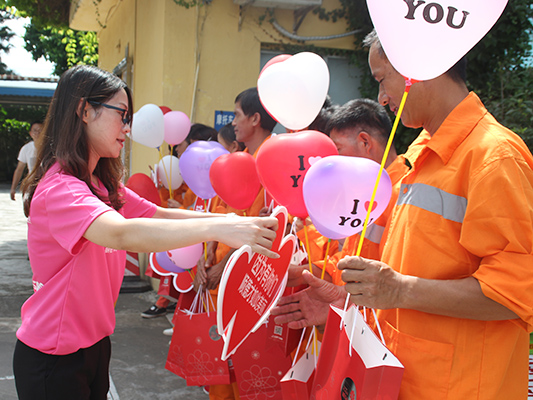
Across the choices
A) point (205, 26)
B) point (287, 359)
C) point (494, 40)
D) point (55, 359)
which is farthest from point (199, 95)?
point (55, 359)

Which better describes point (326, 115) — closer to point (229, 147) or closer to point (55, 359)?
point (229, 147)

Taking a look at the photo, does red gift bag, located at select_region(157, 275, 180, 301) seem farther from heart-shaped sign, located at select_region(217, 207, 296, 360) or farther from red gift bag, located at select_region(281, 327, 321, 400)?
heart-shaped sign, located at select_region(217, 207, 296, 360)

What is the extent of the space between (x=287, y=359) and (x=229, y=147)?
202 cm

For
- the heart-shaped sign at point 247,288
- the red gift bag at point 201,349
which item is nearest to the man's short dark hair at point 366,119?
the heart-shaped sign at point 247,288

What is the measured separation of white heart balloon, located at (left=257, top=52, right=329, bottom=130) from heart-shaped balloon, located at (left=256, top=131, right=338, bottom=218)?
0.34 metres

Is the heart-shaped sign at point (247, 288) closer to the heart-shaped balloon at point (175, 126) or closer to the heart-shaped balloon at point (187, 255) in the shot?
the heart-shaped balloon at point (187, 255)

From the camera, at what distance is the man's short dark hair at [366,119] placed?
7.51 ft

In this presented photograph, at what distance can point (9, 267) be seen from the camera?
23.0ft

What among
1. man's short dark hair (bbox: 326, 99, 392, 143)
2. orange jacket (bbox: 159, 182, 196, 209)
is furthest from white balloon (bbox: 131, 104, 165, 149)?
man's short dark hair (bbox: 326, 99, 392, 143)

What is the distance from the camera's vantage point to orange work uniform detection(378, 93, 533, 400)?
3.98ft

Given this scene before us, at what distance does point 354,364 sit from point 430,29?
0.92 metres

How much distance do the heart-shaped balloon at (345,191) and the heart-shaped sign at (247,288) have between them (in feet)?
0.60

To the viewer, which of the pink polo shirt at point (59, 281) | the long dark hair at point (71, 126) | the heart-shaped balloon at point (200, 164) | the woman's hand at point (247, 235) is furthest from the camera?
the heart-shaped balloon at point (200, 164)

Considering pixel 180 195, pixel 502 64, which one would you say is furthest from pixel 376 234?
pixel 502 64
